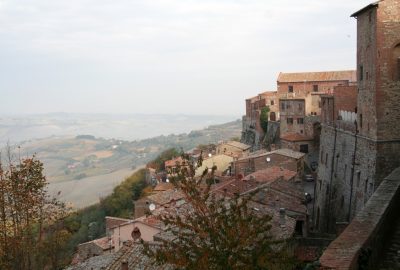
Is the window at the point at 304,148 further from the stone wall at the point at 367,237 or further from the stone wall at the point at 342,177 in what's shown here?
the stone wall at the point at 367,237

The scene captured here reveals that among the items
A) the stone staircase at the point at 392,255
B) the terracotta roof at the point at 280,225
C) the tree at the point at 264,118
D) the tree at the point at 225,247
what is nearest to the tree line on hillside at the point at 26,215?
the terracotta roof at the point at 280,225

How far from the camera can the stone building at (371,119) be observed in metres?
19.9

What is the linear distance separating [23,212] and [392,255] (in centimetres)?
1298

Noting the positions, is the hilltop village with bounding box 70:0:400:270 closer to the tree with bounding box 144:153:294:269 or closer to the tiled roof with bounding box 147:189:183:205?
the tiled roof with bounding box 147:189:183:205

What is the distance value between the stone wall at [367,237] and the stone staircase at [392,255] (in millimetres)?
140

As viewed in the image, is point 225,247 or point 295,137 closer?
point 225,247

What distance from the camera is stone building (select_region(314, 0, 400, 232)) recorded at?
19.9 m

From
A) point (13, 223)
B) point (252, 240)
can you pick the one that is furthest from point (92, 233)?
point (252, 240)

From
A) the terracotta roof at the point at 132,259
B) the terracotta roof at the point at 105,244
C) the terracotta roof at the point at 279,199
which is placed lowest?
the terracotta roof at the point at 105,244

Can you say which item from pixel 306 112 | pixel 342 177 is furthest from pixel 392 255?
pixel 306 112

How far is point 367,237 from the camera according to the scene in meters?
9.30

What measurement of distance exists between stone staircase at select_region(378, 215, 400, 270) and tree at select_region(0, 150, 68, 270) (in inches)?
461

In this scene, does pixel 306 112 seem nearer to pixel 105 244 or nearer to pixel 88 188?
pixel 105 244

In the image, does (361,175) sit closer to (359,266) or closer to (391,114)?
(391,114)
